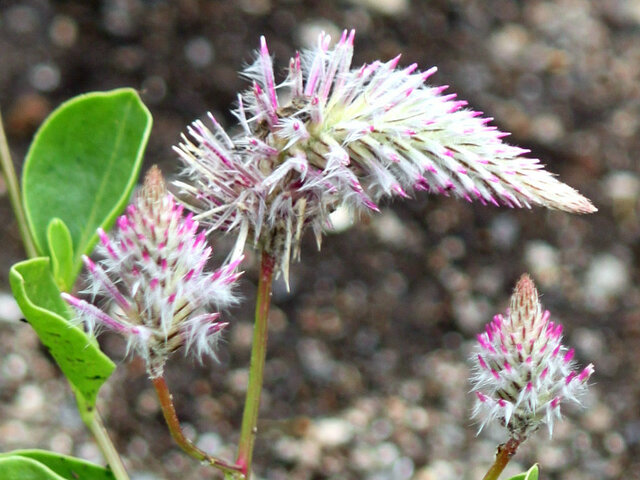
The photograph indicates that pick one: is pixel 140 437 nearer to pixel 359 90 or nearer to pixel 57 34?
pixel 57 34

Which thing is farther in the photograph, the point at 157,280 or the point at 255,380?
the point at 255,380

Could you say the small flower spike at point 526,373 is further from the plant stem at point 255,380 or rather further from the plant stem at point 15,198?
the plant stem at point 15,198

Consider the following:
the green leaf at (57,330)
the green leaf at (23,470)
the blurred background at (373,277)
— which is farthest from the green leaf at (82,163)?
the blurred background at (373,277)

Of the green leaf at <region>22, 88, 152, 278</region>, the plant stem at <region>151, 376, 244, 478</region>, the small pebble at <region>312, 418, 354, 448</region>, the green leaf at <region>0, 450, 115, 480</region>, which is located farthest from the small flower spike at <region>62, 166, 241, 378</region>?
the small pebble at <region>312, 418, 354, 448</region>

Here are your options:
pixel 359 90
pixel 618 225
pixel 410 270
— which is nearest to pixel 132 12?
pixel 410 270

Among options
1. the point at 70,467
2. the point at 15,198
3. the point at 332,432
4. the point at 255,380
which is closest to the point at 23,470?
the point at 70,467

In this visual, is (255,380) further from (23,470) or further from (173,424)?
(23,470)

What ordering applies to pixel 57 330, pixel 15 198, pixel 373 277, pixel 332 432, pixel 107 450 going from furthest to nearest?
pixel 373 277 → pixel 332 432 → pixel 15 198 → pixel 107 450 → pixel 57 330
